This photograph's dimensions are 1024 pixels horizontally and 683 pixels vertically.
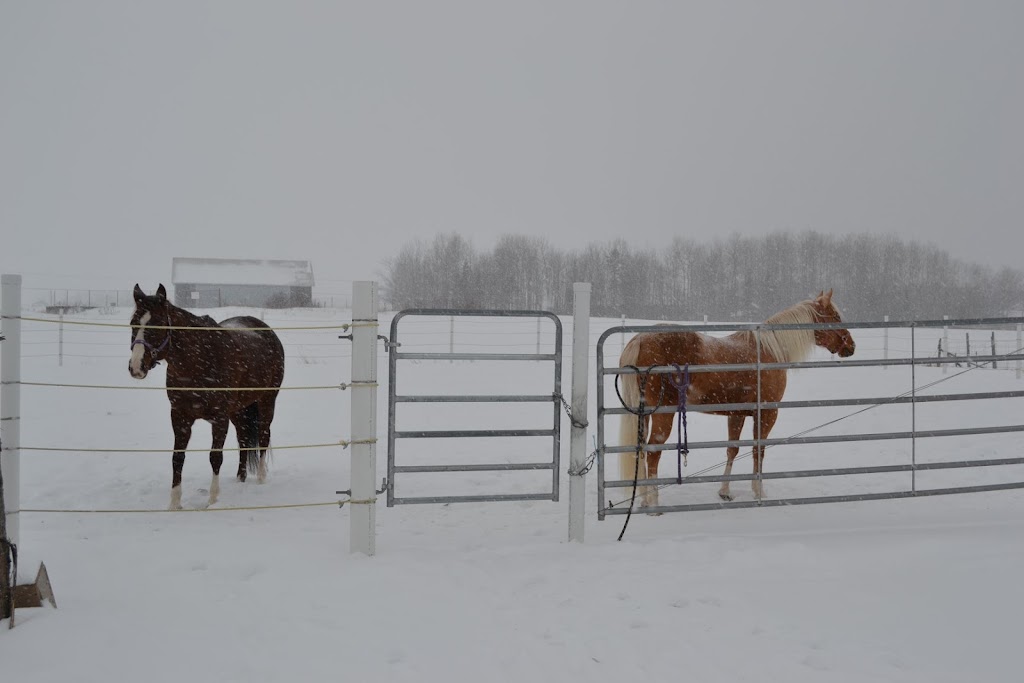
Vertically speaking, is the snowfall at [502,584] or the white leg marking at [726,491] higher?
the white leg marking at [726,491]

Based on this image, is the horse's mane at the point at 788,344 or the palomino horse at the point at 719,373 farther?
the horse's mane at the point at 788,344

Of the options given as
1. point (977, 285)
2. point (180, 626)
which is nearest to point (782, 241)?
point (977, 285)

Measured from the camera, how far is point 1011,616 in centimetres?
295

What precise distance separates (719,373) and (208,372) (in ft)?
13.4

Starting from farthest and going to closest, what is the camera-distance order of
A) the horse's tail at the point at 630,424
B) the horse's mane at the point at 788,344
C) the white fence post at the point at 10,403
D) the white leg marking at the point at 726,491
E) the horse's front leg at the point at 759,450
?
the horse's mane at the point at 788,344 → the white leg marking at the point at 726,491 → the horse's tail at the point at 630,424 → the horse's front leg at the point at 759,450 → the white fence post at the point at 10,403

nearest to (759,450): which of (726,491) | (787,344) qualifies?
(726,491)

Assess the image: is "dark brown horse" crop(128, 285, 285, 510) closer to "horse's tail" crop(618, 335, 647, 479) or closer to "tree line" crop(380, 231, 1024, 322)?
"horse's tail" crop(618, 335, 647, 479)

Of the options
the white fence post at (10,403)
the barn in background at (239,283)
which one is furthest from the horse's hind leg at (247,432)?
the barn in background at (239,283)

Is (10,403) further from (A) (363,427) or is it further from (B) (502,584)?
(B) (502,584)

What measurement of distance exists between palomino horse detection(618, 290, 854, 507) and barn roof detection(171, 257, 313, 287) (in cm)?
3652

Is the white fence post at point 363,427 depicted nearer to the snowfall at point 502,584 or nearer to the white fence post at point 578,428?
the snowfall at point 502,584

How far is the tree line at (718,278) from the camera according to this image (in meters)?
42.6

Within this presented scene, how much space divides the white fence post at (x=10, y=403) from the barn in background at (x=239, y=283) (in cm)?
3475

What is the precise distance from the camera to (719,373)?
5066mm
